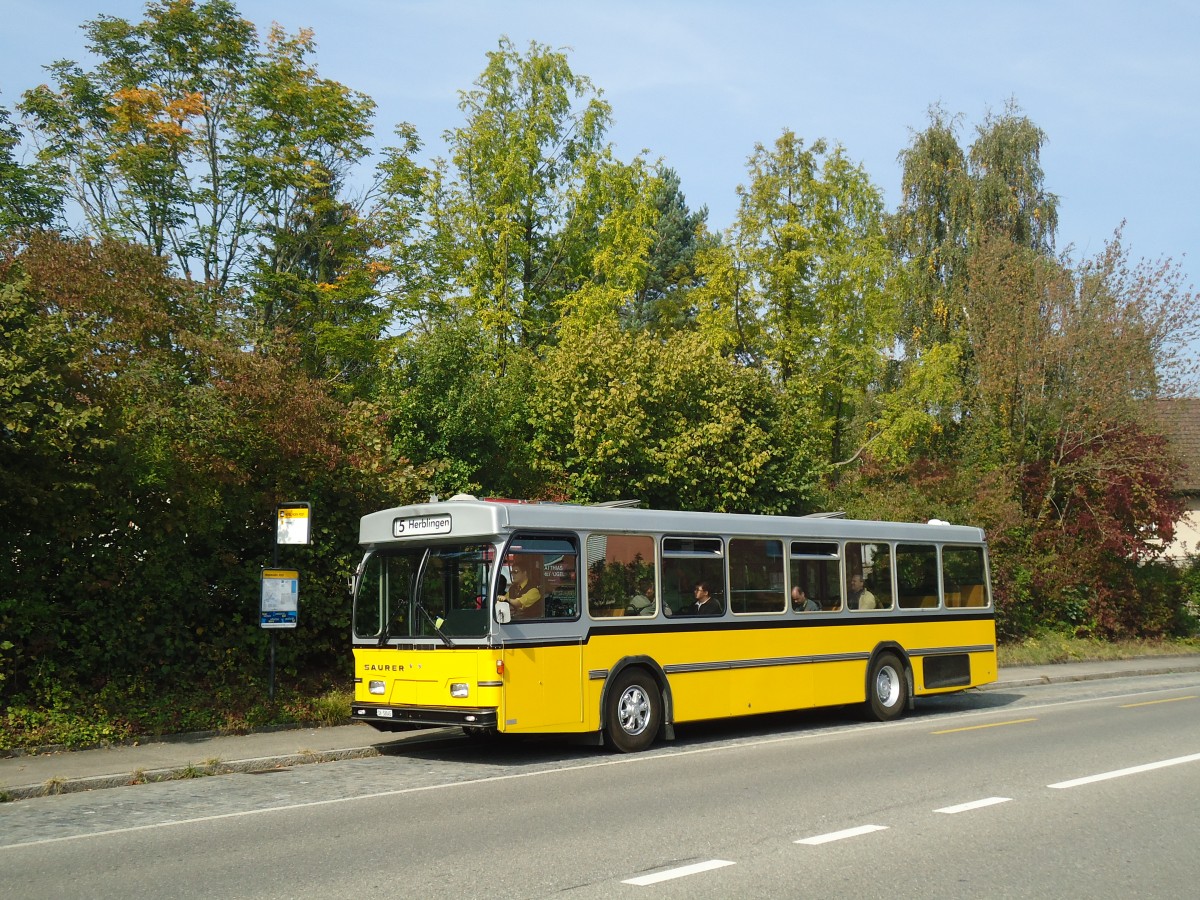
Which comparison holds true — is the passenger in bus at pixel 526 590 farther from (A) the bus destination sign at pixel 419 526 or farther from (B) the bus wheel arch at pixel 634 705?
(B) the bus wheel arch at pixel 634 705

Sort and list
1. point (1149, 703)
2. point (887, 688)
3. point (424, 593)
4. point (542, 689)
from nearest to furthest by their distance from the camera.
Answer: point (542, 689) → point (424, 593) → point (887, 688) → point (1149, 703)

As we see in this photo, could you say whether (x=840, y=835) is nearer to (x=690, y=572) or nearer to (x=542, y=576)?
(x=542, y=576)

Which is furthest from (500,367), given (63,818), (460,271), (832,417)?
(63,818)

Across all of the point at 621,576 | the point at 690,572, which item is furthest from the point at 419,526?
the point at 690,572

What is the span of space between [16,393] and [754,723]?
1073 centimetres

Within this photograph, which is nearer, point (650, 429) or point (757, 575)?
point (757, 575)

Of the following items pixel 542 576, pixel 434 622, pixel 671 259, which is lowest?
pixel 434 622

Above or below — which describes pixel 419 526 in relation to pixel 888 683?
above

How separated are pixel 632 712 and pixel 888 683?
550 centimetres

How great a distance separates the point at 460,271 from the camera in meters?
32.2

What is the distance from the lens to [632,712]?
13750 mm

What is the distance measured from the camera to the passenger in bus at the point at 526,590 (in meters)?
12.6

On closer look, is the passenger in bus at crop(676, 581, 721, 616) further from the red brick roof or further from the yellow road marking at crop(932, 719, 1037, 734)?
the red brick roof

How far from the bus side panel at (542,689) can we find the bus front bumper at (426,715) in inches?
7.4
